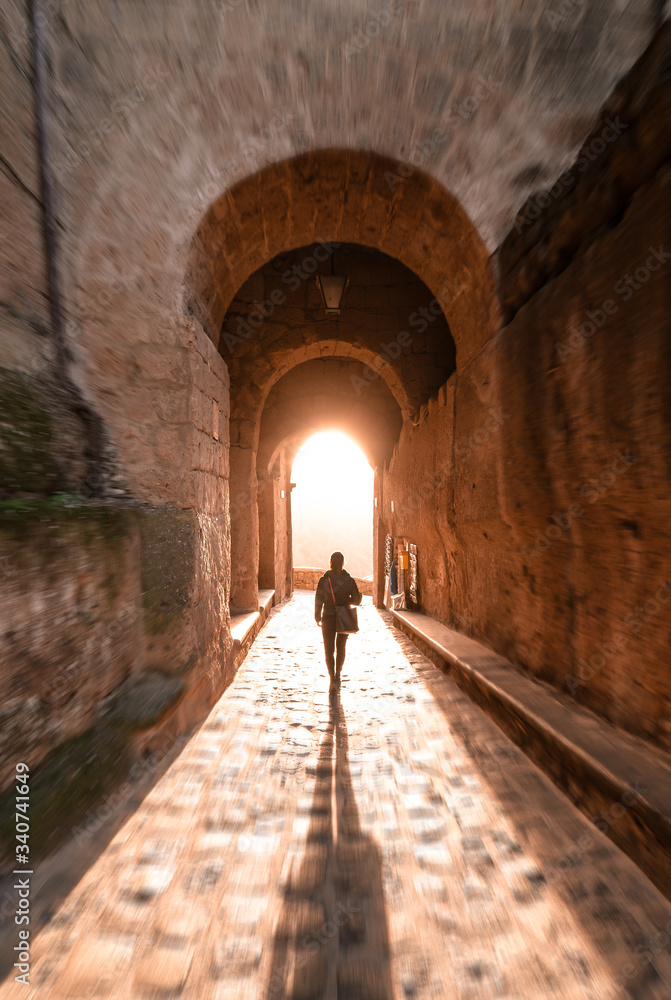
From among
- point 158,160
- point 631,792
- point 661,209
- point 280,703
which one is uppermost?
point 158,160

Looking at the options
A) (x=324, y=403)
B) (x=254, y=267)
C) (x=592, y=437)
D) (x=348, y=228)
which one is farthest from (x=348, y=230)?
(x=324, y=403)

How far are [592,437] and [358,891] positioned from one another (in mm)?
2169

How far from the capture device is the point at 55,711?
1.82 meters

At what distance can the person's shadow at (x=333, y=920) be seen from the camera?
131 centimetres

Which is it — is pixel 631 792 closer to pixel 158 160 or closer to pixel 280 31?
pixel 158 160

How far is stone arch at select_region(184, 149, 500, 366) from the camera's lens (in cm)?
317

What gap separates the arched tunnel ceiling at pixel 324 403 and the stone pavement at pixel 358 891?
6.95 m

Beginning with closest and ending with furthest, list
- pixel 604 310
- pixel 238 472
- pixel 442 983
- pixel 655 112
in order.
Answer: pixel 442 983 → pixel 655 112 → pixel 604 310 → pixel 238 472

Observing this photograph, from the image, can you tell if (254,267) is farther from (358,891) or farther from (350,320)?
(358,891)

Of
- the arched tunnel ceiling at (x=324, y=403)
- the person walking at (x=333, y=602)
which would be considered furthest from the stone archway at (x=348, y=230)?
the arched tunnel ceiling at (x=324, y=403)

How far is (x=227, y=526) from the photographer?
13.2 feet

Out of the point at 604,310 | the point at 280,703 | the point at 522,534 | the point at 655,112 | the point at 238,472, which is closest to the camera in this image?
the point at 655,112

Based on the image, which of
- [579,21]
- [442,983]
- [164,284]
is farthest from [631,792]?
[579,21]

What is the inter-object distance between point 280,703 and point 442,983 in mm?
2303
